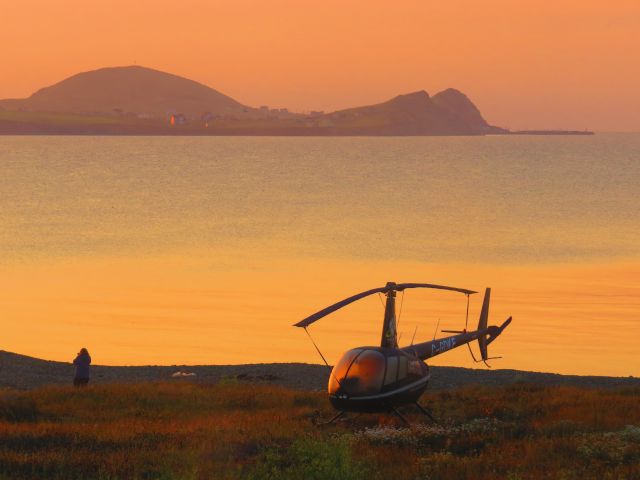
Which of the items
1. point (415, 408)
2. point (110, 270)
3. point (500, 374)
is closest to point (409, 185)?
point (110, 270)

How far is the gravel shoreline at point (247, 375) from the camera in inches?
1405

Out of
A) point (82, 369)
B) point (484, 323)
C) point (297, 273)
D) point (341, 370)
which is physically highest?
point (297, 273)

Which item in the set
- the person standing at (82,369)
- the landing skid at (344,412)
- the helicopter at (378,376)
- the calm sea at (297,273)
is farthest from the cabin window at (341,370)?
the calm sea at (297,273)

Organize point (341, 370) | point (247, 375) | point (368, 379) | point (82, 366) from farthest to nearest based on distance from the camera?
point (247, 375)
point (82, 366)
point (341, 370)
point (368, 379)

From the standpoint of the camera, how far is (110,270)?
235ft

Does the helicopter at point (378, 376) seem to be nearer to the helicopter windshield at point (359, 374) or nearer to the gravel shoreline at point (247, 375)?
the helicopter windshield at point (359, 374)

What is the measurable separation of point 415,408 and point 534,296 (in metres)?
34.4

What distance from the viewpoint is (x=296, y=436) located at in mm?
22328

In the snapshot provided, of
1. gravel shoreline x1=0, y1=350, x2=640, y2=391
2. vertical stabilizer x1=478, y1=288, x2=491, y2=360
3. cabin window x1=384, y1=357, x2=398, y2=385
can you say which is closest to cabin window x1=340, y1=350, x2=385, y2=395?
cabin window x1=384, y1=357, x2=398, y2=385

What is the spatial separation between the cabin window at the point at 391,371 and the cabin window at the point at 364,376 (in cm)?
15

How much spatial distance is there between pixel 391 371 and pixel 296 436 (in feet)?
7.66

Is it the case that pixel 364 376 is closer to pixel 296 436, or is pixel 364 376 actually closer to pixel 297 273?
pixel 296 436

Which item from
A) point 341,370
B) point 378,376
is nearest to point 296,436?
point 341,370

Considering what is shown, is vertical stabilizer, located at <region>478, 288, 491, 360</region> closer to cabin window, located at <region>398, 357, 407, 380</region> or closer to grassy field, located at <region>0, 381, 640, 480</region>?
grassy field, located at <region>0, 381, 640, 480</region>
